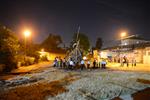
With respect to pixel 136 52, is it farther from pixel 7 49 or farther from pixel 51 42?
pixel 51 42

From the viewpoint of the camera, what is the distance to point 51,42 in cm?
5841

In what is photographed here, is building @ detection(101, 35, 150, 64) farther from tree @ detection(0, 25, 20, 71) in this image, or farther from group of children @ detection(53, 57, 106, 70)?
tree @ detection(0, 25, 20, 71)

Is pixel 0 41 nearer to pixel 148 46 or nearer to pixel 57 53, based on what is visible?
pixel 148 46

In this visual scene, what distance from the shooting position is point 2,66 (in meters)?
20.4

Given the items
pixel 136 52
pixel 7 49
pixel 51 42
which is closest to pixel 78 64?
pixel 7 49

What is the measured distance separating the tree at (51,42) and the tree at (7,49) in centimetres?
3292

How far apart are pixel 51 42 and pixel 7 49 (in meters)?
36.7

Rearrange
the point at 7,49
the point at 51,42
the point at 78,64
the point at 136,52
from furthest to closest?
1. the point at 51,42
2. the point at 136,52
3. the point at 78,64
4. the point at 7,49

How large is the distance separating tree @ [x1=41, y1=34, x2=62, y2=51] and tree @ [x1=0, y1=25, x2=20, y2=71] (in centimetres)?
3292

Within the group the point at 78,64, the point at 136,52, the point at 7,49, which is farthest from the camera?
the point at 136,52

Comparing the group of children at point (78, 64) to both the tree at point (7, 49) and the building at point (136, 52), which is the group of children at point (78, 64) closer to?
the tree at point (7, 49)

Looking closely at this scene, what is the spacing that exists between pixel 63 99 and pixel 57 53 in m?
46.6

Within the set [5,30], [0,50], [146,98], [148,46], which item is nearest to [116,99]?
[146,98]

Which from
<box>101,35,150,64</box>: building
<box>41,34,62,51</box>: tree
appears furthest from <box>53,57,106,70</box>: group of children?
<box>41,34,62,51</box>: tree
